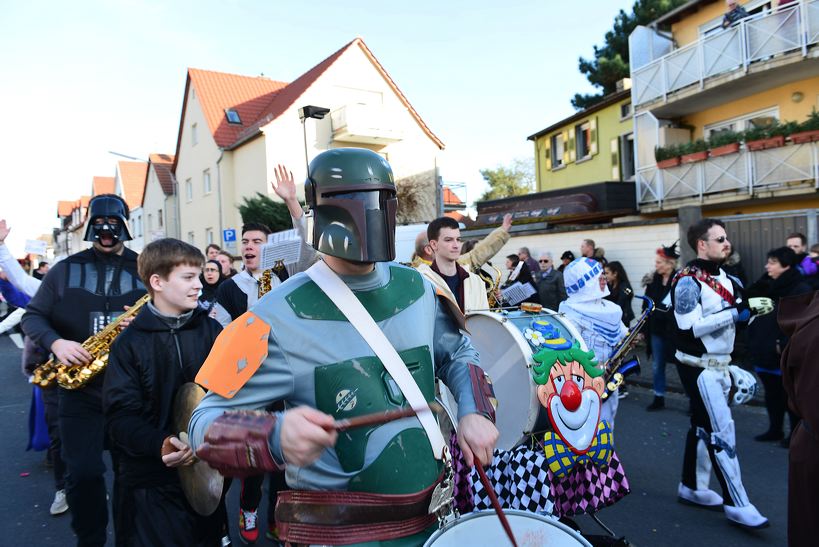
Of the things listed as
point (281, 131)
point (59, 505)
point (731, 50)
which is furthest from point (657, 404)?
point (281, 131)

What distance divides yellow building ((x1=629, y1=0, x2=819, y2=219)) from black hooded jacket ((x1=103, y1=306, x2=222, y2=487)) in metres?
13.8

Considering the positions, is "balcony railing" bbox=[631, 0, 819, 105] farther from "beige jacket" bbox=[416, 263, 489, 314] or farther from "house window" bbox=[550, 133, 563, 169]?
"beige jacket" bbox=[416, 263, 489, 314]

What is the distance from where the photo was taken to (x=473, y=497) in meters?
3.25

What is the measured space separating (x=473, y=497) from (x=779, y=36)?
1569 cm

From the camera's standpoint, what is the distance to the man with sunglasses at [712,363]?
4.08 meters

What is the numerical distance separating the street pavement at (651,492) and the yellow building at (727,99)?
343 inches

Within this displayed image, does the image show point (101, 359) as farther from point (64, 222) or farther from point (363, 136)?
point (64, 222)

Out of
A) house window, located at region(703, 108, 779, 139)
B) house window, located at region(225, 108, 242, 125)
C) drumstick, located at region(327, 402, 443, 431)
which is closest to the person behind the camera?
drumstick, located at region(327, 402, 443, 431)

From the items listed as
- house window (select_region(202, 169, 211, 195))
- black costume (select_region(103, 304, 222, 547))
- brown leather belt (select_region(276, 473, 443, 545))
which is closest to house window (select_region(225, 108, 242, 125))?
house window (select_region(202, 169, 211, 195))

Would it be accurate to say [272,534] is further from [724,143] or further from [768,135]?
[724,143]

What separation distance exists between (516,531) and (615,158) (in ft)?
71.9

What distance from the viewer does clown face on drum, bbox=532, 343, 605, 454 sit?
124 inches

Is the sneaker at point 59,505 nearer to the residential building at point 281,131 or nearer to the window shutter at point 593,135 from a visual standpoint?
the residential building at point 281,131

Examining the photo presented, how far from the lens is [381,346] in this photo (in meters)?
1.72
